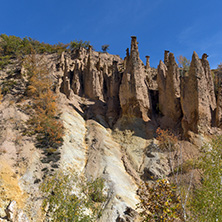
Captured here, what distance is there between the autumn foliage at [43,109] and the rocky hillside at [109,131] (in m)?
0.83

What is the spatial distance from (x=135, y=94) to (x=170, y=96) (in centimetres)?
490

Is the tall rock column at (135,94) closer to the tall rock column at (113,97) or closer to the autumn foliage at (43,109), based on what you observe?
the tall rock column at (113,97)

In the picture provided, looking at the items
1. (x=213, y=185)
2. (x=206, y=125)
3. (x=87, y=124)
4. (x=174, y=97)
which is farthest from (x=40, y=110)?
(x=213, y=185)

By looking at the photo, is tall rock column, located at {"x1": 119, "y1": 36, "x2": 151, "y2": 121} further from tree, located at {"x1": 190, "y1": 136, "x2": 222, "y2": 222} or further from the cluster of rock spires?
tree, located at {"x1": 190, "y1": 136, "x2": 222, "y2": 222}

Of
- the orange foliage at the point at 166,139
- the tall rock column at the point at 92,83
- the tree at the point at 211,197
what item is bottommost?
the tree at the point at 211,197

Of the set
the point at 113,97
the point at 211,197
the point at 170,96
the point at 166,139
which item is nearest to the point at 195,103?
the point at 170,96

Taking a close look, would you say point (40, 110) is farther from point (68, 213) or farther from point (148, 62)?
point (148, 62)

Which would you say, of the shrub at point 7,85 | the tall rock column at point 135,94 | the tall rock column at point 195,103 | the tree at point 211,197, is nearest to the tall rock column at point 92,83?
the tall rock column at point 135,94

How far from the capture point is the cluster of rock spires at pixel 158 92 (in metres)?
28.0

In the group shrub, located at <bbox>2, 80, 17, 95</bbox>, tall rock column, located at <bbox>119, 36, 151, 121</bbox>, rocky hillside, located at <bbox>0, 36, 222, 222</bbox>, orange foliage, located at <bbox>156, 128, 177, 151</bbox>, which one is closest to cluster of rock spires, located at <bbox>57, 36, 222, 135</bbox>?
tall rock column, located at <bbox>119, 36, 151, 121</bbox>

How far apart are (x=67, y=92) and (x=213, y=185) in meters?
26.6

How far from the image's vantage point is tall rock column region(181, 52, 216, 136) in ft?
90.0

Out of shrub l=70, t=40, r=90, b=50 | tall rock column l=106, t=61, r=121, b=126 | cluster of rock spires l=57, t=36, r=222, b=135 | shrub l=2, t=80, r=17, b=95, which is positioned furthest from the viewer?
shrub l=70, t=40, r=90, b=50

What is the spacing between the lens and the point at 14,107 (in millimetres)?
27969
